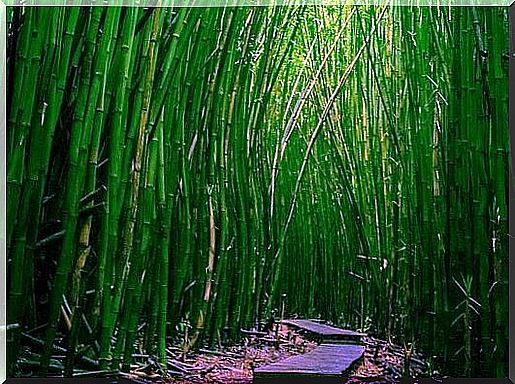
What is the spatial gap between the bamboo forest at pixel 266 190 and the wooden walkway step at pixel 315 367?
5 cm

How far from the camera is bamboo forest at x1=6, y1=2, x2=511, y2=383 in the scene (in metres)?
2.62

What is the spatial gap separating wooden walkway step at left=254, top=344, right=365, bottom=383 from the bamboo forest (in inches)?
2.0

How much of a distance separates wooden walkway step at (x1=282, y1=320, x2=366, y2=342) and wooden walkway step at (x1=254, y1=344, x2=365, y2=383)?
0.03 m

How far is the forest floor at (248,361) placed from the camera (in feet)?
8.70

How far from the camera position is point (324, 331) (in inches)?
104

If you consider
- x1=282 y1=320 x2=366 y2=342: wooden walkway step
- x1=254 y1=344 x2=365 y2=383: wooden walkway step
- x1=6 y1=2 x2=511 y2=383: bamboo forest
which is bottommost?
x1=254 y1=344 x2=365 y2=383: wooden walkway step

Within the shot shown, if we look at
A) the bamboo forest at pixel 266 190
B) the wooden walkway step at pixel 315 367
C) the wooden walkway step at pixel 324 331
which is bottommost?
the wooden walkway step at pixel 315 367

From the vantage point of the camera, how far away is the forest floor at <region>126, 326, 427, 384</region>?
2650 mm

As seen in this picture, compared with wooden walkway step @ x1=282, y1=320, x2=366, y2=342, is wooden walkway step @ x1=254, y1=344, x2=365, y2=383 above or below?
below

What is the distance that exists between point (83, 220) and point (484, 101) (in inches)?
52.9

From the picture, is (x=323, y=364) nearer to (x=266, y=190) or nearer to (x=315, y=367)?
(x=315, y=367)

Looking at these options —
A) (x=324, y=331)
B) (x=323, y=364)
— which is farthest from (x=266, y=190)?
Answer: (x=323, y=364)

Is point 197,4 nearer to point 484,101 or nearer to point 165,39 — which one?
point 165,39

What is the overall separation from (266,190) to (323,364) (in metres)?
0.59
